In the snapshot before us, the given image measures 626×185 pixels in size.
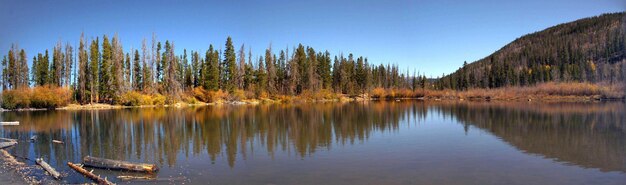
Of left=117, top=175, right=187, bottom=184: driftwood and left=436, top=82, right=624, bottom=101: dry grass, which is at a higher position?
left=436, top=82, right=624, bottom=101: dry grass

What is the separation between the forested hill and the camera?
114 m

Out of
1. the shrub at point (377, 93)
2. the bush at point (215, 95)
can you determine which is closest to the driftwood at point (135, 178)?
the bush at point (215, 95)

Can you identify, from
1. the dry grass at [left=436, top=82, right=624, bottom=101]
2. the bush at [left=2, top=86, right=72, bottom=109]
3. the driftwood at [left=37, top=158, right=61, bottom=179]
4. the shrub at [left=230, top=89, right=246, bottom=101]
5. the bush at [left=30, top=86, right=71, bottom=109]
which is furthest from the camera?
the dry grass at [left=436, top=82, right=624, bottom=101]

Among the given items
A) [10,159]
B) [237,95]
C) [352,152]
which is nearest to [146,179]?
[10,159]

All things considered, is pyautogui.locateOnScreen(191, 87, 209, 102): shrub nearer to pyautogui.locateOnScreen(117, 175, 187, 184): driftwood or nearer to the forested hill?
pyautogui.locateOnScreen(117, 175, 187, 184): driftwood

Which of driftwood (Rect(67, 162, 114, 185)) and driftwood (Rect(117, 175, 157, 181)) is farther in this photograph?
driftwood (Rect(117, 175, 157, 181))

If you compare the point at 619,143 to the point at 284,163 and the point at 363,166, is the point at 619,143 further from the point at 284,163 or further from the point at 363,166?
the point at 284,163

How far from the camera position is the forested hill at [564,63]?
114 metres

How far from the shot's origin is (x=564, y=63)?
13488 cm

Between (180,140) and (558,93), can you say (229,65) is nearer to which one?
(180,140)

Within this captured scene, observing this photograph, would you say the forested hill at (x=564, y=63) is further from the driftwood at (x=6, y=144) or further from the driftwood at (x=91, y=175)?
the driftwood at (x=6, y=144)

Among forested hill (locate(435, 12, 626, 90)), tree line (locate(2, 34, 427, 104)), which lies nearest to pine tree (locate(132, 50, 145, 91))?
tree line (locate(2, 34, 427, 104))

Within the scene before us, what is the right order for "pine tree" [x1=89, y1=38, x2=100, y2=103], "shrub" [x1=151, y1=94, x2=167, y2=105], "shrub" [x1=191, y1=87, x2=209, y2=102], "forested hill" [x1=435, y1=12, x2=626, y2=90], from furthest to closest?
1. "forested hill" [x1=435, y1=12, x2=626, y2=90]
2. "shrub" [x1=191, y1=87, x2=209, y2=102]
3. "shrub" [x1=151, y1=94, x2=167, y2=105]
4. "pine tree" [x1=89, y1=38, x2=100, y2=103]

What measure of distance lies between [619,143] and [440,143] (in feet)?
26.9
